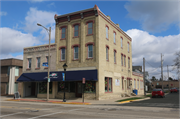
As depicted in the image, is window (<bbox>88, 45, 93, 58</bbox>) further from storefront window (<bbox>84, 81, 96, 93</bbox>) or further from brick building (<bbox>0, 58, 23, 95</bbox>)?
brick building (<bbox>0, 58, 23, 95</bbox>)

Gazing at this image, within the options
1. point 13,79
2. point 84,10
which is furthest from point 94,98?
point 13,79

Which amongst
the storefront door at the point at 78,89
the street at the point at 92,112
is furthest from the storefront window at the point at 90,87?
the street at the point at 92,112

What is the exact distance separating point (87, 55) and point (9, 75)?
21.3m

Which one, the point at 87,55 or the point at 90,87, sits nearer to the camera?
the point at 90,87

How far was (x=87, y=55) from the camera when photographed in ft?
83.5

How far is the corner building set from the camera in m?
24.5

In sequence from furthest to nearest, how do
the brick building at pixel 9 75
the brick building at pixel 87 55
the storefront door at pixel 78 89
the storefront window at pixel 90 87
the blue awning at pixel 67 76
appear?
the brick building at pixel 9 75
the storefront door at pixel 78 89
the brick building at pixel 87 55
the storefront window at pixel 90 87
the blue awning at pixel 67 76

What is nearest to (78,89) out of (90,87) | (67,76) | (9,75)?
(90,87)

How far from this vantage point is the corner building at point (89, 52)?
24516 millimetres

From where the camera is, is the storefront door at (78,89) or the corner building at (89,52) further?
the storefront door at (78,89)

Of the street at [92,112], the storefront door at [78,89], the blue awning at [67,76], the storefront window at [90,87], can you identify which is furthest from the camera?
the storefront door at [78,89]

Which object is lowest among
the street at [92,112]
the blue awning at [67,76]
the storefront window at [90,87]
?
the street at [92,112]

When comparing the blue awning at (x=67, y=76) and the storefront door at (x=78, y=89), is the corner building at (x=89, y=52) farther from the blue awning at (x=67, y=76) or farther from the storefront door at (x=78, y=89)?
the blue awning at (x=67, y=76)

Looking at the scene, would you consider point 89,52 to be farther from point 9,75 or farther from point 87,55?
point 9,75
